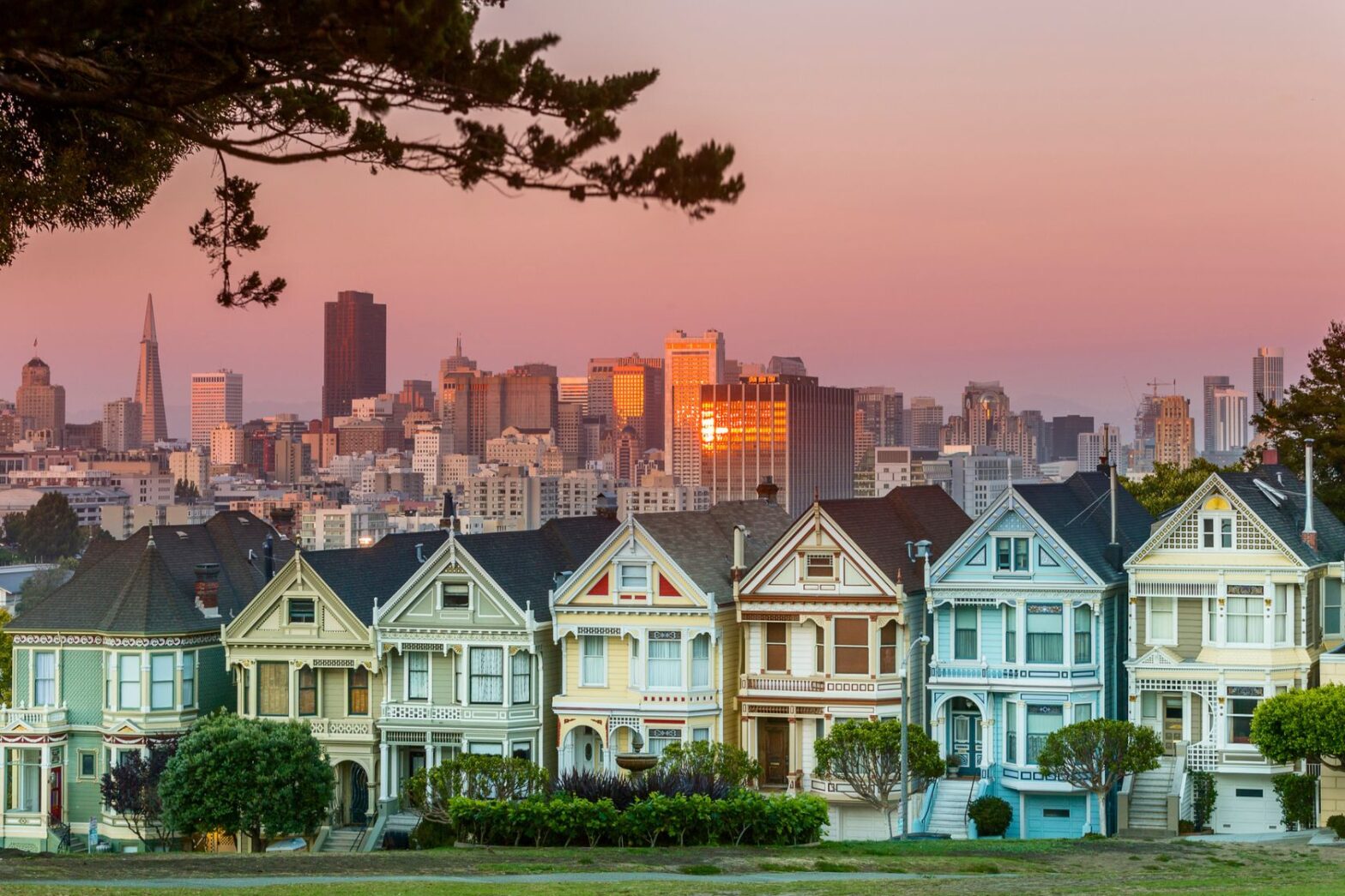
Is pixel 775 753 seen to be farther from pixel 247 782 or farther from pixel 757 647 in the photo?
pixel 247 782

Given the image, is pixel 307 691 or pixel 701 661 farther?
pixel 307 691

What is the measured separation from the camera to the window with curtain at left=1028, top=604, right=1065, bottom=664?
165 feet

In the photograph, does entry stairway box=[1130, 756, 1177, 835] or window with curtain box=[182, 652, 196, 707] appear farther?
window with curtain box=[182, 652, 196, 707]

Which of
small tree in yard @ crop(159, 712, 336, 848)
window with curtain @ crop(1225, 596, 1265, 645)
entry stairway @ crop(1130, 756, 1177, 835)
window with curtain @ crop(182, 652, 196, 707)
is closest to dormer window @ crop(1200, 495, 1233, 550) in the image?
window with curtain @ crop(1225, 596, 1265, 645)

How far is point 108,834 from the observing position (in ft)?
179

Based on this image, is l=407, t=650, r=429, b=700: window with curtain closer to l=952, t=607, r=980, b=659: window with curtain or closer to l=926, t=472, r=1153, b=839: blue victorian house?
l=926, t=472, r=1153, b=839: blue victorian house

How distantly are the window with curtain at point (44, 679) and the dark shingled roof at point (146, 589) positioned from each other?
737 mm

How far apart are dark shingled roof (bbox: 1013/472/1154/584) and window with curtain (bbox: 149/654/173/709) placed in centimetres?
2082

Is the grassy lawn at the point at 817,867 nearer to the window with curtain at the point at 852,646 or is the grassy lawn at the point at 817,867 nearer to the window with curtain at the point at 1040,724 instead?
the window with curtain at the point at 1040,724

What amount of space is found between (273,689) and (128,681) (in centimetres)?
369

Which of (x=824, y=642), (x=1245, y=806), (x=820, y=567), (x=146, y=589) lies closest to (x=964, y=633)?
(x=824, y=642)

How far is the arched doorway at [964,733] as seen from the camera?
169 ft

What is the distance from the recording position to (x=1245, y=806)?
163 feet

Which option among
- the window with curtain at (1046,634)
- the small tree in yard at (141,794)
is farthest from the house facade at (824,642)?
the small tree in yard at (141,794)
